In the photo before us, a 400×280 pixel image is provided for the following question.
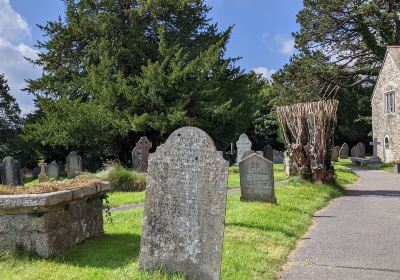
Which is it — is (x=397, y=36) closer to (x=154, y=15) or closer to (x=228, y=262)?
(x=154, y=15)

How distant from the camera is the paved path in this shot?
629cm

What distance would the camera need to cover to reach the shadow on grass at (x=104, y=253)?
6.09 meters

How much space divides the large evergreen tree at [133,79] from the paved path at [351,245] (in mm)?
15411

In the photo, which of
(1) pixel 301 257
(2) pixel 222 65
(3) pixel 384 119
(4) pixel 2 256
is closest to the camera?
(4) pixel 2 256

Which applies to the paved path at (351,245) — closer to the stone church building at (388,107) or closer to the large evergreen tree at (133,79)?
the large evergreen tree at (133,79)

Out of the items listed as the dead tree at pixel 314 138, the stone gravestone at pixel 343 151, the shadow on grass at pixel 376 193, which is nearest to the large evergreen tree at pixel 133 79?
the dead tree at pixel 314 138

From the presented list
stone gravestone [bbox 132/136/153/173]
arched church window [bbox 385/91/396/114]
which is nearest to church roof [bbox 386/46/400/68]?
arched church window [bbox 385/91/396/114]

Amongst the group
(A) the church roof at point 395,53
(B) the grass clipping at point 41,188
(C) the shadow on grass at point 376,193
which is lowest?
(C) the shadow on grass at point 376,193

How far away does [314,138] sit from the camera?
18.2 meters

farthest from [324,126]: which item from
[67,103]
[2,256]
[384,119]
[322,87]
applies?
[322,87]

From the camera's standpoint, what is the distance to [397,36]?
3953cm

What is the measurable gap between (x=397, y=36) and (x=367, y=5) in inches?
185

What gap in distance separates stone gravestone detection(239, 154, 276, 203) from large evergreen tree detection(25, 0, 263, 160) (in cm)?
1423

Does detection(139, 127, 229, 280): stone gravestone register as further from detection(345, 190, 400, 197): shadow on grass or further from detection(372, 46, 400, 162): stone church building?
detection(372, 46, 400, 162): stone church building
